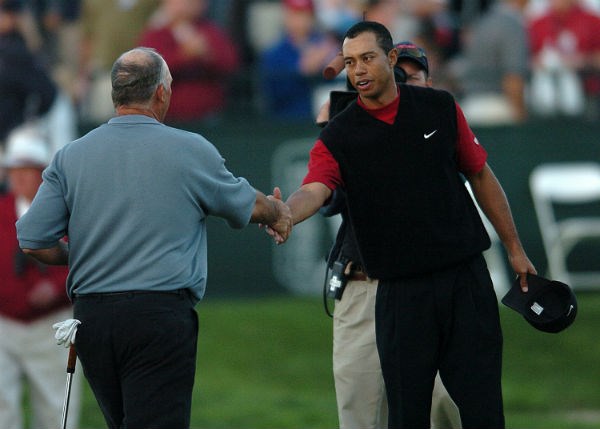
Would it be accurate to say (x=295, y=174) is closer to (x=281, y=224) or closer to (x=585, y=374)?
(x=585, y=374)

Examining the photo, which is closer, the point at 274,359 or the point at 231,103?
the point at 274,359

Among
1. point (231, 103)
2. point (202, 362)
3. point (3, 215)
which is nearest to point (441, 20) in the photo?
point (231, 103)

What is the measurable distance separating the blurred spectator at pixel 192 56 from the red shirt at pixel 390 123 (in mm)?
7408

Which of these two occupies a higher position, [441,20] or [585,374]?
[441,20]

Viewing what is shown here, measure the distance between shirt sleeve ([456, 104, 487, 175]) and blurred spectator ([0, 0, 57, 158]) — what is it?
655cm

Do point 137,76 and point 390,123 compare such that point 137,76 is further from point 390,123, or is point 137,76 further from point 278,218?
point 390,123

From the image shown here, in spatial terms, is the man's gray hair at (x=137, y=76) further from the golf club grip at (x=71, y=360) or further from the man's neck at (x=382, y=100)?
the golf club grip at (x=71, y=360)

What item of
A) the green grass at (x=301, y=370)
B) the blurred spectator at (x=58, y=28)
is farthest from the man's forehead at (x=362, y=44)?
the blurred spectator at (x=58, y=28)

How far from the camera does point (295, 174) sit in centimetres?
1373

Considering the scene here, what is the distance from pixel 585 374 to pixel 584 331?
3.11 ft

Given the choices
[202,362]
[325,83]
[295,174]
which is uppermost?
[325,83]

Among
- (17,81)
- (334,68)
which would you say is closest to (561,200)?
(17,81)

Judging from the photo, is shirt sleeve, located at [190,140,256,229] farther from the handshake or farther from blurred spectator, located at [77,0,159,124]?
blurred spectator, located at [77,0,159,124]

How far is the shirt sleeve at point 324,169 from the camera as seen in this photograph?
6586 millimetres
